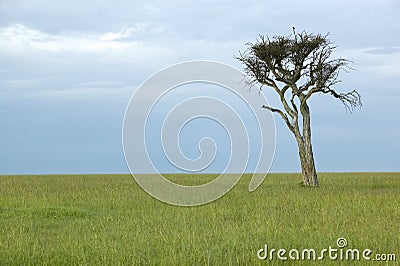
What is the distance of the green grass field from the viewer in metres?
10.8

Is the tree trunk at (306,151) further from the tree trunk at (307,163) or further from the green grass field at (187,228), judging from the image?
the green grass field at (187,228)

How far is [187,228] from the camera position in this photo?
14133mm

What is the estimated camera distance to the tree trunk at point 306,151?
89.4 ft

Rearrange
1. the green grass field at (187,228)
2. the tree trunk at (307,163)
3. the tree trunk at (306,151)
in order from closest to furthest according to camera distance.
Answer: the green grass field at (187,228) → the tree trunk at (306,151) → the tree trunk at (307,163)

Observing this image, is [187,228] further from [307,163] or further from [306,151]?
[307,163]

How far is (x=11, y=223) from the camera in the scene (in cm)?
1541

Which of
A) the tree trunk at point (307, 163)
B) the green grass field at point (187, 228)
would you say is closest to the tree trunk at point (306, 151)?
the tree trunk at point (307, 163)

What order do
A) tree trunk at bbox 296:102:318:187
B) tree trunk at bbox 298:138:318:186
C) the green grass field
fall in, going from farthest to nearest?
tree trunk at bbox 298:138:318:186 < tree trunk at bbox 296:102:318:187 < the green grass field

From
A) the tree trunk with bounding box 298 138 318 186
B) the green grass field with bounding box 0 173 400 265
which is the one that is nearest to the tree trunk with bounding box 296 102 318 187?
the tree trunk with bounding box 298 138 318 186

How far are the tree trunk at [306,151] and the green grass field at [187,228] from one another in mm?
5607

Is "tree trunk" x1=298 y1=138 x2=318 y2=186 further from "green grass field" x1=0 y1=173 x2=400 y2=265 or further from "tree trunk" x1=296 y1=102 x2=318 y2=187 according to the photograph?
"green grass field" x1=0 y1=173 x2=400 y2=265

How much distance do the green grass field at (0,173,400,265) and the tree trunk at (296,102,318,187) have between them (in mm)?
5607

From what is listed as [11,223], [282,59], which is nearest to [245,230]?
[11,223]

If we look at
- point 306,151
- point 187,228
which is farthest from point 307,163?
point 187,228
